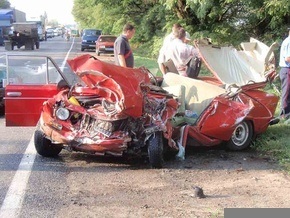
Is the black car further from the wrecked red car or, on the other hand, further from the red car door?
the red car door

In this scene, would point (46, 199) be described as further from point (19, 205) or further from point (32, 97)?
point (32, 97)

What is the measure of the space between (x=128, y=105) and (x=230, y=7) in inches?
539

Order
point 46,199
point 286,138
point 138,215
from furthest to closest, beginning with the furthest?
point 286,138 < point 46,199 < point 138,215

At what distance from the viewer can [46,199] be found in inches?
206

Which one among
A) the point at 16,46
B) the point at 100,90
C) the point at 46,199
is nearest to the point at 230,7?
the point at 100,90

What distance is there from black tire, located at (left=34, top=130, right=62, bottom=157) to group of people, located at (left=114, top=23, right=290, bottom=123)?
1935 millimetres

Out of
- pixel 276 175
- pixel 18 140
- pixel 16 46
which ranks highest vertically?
pixel 276 175

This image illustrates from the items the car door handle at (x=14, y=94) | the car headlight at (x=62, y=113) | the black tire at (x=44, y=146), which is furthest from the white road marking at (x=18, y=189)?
the car door handle at (x=14, y=94)

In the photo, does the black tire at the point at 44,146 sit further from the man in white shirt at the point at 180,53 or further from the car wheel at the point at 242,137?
the man in white shirt at the point at 180,53

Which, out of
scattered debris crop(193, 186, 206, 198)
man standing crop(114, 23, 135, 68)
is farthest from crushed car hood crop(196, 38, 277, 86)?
scattered debris crop(193, 186, 206, 198)

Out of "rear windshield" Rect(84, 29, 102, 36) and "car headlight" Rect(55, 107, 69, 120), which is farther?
"rear windshield" Rect(84, 29, 102, 36)

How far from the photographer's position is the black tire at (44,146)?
6883 mm

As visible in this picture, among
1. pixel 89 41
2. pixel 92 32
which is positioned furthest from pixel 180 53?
pixel 92 32

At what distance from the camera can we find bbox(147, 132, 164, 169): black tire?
632 centimetres
